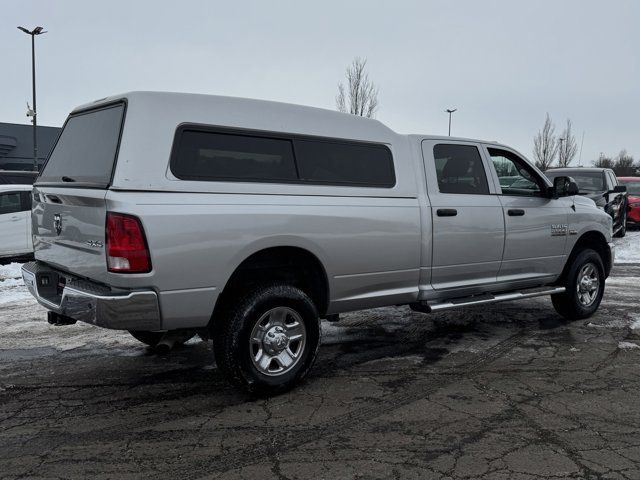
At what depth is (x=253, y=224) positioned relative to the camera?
3.97 m

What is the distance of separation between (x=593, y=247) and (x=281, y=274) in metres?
4.28

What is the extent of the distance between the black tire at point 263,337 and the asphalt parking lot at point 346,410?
0.49 feet

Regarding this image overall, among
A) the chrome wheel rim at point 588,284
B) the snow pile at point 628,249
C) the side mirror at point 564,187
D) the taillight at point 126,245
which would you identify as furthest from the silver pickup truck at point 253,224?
the snow pile at point 628,249

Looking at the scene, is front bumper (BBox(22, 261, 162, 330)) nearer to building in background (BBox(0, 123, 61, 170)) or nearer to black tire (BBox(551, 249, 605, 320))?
black tire (BBox(551, 249, 605, 320))

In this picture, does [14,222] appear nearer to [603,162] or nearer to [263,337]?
[263,337]

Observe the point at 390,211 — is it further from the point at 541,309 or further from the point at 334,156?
the point at 541,309

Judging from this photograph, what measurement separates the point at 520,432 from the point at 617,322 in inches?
144

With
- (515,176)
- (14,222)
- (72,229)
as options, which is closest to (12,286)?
(14,222)

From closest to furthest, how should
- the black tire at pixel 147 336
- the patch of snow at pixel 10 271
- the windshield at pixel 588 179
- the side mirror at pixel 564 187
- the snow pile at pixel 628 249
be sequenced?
the black tire at pixel 147 336, the side mirror at pixel 564 187, the patch of snow at pixel 10 271, the snow pile at pixel 628 249, the windshield at pixel 588 179

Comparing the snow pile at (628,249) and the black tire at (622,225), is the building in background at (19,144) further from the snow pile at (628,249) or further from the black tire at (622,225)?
the snow pile at (628,249)

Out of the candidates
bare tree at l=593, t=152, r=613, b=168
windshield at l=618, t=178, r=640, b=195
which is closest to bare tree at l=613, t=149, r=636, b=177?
bare tree at l=593, t=152, r=613, b=168

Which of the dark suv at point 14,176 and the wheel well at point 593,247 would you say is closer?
the wheel well at point 593,247

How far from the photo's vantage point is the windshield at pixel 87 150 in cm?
386

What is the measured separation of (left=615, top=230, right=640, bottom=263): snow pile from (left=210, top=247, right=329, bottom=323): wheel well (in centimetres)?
989
